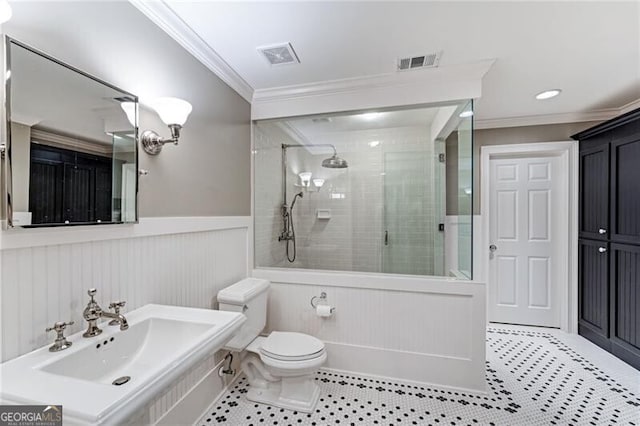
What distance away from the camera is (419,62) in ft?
6.44

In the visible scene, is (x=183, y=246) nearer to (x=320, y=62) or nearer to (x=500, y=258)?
(x=320, y=62)

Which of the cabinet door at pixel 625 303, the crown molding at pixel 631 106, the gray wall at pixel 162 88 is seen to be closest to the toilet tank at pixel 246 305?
the gray wall at pixel 162 88

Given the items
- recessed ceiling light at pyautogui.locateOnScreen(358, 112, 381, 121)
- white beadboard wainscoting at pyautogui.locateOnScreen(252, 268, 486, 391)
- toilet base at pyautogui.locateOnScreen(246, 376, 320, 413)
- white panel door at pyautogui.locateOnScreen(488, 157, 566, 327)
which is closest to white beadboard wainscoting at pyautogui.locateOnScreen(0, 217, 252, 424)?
toilet base at pyautogui.locateOnScreen(246, 376, 320, 413)

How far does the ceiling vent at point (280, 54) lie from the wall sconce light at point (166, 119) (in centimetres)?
71

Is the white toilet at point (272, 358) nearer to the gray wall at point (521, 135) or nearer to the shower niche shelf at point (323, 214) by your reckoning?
the shower niche shelf at point (323, 214)

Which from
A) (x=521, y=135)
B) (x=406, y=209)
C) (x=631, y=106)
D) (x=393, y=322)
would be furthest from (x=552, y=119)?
(x=393, y=322)

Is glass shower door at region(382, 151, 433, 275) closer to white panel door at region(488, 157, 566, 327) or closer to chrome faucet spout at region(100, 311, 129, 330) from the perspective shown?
white panel door at region(488, 157, 566, 327)

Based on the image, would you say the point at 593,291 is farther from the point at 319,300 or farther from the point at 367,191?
the point at 319,300

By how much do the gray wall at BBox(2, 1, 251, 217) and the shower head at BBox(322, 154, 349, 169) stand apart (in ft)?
3.07

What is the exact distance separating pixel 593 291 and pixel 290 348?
9.99 feet

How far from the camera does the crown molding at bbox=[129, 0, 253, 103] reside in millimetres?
1439

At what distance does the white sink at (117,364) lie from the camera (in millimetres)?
734

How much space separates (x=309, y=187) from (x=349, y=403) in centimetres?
200

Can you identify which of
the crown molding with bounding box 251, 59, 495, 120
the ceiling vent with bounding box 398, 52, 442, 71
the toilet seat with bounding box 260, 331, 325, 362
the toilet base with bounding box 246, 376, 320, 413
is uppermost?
the ceiling vent with bounding box 398, 52, 442, 71
